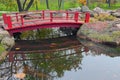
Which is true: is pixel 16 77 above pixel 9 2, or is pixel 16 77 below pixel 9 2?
below

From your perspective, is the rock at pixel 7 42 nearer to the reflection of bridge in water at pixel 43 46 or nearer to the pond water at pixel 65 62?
the reflection of bridge in water at pixel 43 46

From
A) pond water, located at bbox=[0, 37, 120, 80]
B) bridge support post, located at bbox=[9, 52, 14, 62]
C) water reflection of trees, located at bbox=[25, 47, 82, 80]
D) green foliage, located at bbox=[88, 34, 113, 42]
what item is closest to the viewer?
pond water, located at bbox=[0, 37, 120, 80]

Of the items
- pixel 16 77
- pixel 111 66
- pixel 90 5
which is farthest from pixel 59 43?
pixel 90 5

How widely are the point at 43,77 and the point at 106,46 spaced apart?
8491mm

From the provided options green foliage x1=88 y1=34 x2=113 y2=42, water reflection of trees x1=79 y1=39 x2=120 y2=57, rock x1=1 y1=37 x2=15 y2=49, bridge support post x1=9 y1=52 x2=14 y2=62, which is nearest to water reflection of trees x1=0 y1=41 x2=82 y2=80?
bridge support post x1=9 y1=52 x2=14 y2=62

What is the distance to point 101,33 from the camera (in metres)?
24.1

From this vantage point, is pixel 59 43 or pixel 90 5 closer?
pixel 59 43

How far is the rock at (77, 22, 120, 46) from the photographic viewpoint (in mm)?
22844

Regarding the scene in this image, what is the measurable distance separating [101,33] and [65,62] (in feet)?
21.4

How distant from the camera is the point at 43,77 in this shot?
16.0 m

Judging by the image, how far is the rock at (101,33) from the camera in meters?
22.8

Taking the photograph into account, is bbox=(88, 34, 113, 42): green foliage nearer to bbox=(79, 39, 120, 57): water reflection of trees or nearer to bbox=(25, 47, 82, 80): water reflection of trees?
bbox=(79, 39, 120, 57): water reflection of trees

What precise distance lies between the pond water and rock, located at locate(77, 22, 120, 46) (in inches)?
26.7

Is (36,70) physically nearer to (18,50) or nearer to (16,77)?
(16,77)
